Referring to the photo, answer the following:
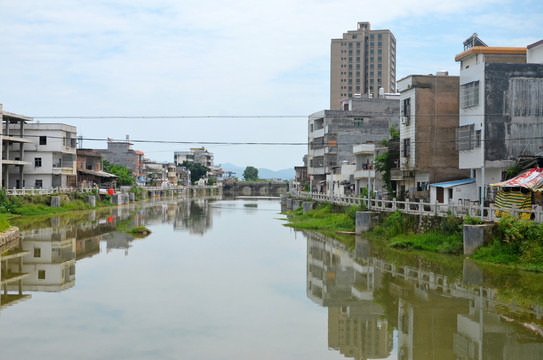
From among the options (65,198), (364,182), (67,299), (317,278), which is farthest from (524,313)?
(65,198)

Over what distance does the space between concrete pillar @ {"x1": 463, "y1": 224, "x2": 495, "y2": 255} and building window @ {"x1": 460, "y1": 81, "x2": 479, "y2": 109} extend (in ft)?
31.4

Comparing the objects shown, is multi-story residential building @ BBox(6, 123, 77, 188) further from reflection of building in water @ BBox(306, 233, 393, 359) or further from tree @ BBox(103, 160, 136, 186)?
reflection of building in water @ BBox(306, 233, 393, 359)

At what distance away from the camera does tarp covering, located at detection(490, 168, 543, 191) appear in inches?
1030

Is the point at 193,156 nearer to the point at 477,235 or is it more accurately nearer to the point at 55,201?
the point at 55,201

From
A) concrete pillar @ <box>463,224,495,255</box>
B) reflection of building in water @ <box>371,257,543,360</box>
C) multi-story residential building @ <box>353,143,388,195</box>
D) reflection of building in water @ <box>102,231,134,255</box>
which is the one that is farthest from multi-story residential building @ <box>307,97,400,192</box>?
reflection of building in water @ <box>371,257,543,360</box>

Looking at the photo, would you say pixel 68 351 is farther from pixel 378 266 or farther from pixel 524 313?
pixel 378 266

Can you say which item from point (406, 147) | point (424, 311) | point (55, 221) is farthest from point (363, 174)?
point (424, 311)

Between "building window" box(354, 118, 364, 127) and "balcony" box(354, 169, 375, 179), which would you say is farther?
"building window" box(354, 118, 364, 127)

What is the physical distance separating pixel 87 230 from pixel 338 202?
20.3 m

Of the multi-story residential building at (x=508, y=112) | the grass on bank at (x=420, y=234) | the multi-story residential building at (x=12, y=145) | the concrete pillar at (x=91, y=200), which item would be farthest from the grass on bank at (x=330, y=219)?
the multi-story residential building at (x=12, y=145)

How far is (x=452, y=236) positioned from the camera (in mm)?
28375

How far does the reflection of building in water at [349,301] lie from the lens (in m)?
15.0

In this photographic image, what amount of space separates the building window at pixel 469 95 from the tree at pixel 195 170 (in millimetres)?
133177

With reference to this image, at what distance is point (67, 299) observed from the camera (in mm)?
19500
